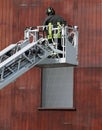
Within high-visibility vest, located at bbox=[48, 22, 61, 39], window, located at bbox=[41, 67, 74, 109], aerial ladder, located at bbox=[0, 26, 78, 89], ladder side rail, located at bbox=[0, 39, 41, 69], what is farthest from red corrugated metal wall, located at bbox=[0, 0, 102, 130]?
ladder side rail, located at bbox=[0, 39, 41, 69]

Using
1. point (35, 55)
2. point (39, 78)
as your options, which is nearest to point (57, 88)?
→ point (39, 78)

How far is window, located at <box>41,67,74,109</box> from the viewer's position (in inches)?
800

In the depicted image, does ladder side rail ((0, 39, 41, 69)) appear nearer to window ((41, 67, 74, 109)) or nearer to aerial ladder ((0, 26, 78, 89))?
aerial ladder ((0, 26, 78, 89))

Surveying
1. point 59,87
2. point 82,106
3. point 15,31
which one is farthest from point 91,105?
point 15,31

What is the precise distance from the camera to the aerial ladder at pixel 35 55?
15.5 metres

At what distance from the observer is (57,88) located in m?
20.6

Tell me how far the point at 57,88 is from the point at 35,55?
14.3ft

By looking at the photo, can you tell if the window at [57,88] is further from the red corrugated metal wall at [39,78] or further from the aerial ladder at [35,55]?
the aerial ladder at [35,55]

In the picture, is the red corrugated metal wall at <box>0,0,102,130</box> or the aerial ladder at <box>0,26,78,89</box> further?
the red corrugated metal wall at <box>0,0,102,130</box>

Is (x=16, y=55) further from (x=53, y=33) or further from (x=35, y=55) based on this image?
(x=53, y=33)

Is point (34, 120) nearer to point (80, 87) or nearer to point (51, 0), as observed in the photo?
point (80, 87)

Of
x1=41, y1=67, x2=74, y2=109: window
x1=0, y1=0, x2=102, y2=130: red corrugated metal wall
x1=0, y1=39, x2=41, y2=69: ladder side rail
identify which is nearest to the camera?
x1=0, y1=39, x2=41, y2=69: ladder side rail

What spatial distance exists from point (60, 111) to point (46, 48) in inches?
167

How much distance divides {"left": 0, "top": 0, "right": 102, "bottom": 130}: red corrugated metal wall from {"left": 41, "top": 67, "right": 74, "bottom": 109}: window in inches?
10.0
